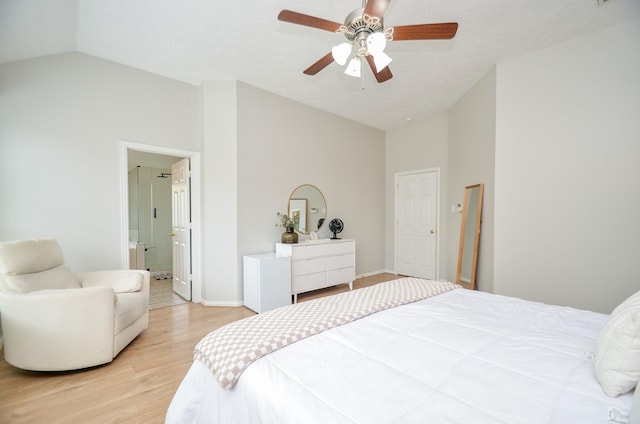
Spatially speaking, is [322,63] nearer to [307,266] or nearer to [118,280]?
[307,266]

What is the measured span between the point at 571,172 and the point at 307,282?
3.12 meters

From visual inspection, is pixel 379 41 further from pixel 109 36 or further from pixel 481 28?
pixel 109 36

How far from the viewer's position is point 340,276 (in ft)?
13.6

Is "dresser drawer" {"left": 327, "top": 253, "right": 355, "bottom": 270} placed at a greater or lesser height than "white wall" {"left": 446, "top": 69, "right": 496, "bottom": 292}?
lesser

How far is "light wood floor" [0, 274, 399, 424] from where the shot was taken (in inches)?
63.9

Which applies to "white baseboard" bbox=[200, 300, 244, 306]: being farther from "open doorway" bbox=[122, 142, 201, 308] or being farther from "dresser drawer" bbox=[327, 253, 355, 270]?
"open doorway" bbox=[122, 142, 201, 308]

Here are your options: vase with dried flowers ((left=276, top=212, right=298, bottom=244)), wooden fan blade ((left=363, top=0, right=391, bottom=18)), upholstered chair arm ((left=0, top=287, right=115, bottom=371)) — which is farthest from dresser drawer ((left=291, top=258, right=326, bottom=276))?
wooden fan blade ((left=363, top=0, right=391, bottom=18))

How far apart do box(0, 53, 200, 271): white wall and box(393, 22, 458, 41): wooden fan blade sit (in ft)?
9.64

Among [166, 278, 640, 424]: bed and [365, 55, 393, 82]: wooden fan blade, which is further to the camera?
[365, 55, 393, 82]: wooden fan blade

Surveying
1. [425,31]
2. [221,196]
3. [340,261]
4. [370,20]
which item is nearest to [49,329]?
[221,196]

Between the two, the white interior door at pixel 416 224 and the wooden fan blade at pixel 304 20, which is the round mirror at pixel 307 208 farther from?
the wooden fan blade at pixel 304 20

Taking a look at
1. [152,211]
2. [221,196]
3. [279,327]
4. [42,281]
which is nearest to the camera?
[279,327]

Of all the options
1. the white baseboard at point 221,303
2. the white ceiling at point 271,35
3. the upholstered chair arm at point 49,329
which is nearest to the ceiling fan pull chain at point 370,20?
the white ceiling at point 271,35

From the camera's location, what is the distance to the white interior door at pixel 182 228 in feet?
12.2
